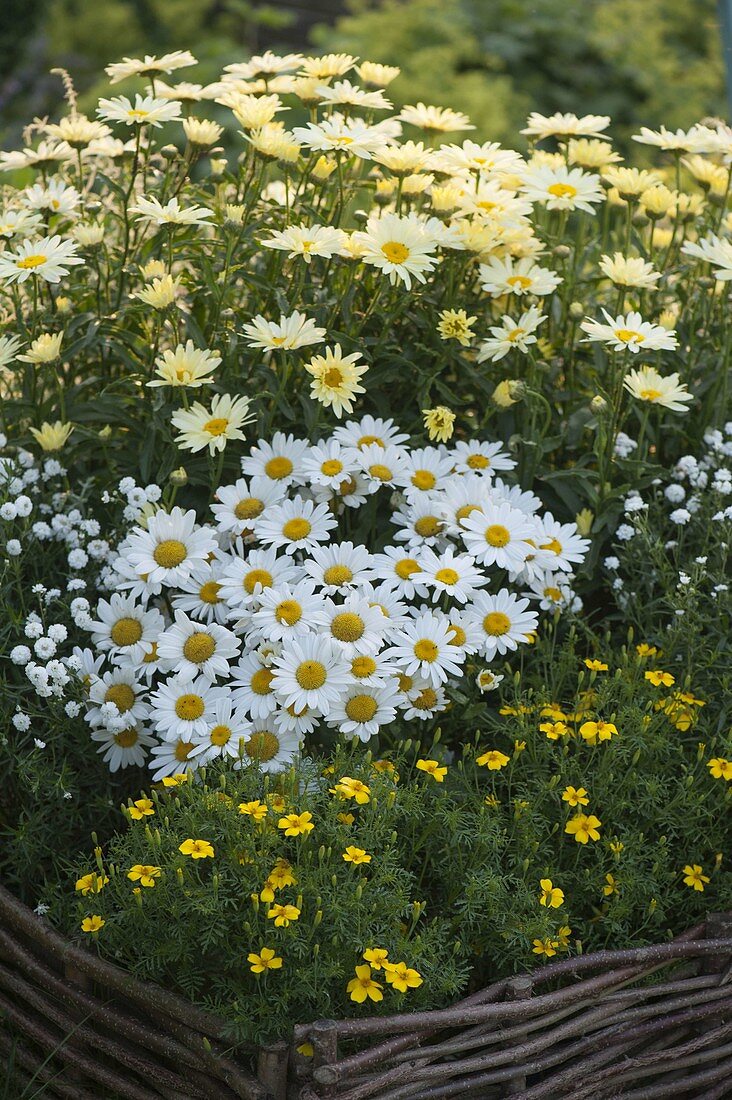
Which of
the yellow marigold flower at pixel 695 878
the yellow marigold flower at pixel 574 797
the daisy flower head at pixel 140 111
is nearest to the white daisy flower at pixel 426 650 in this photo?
the yellow marigold flower at pixel 574 797

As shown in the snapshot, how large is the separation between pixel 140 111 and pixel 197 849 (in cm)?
122

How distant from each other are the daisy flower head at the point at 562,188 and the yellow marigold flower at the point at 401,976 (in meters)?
1.25

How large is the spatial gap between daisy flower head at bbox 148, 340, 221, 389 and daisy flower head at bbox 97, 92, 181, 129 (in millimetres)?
391

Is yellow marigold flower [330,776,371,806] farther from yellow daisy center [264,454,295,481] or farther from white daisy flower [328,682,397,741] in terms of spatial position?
yellow daisy center [264,454,295,481]

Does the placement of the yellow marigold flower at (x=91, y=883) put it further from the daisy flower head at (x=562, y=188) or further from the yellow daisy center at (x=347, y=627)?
the daisy flower head at (x=562, y=188)

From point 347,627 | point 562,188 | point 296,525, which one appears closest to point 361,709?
point 347,627

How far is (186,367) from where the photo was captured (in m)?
1.90

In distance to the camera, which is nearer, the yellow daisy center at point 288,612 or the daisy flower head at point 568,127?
the yellow daisy center at point 288,612

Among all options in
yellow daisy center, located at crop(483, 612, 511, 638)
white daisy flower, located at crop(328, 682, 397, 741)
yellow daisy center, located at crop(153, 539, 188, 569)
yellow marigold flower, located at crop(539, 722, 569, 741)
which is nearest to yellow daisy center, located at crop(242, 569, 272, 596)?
yellow daisy center, located at crop(153, 539, 188, 569)

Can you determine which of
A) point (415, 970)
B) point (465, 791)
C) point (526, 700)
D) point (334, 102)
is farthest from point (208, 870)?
point (334, 102)

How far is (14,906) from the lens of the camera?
1671 mm

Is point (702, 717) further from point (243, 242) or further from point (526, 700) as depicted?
point (243, 242)

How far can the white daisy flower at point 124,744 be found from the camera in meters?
1.80

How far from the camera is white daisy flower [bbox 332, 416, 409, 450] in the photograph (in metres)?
1.99
